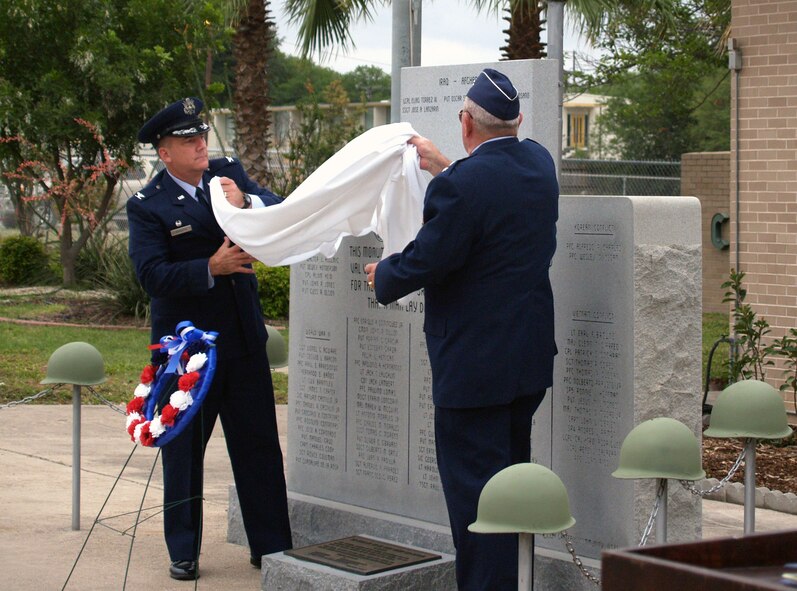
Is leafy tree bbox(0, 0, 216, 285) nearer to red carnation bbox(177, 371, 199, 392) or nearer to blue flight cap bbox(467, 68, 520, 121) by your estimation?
red carnation bbox(177, 371, 199, 392)

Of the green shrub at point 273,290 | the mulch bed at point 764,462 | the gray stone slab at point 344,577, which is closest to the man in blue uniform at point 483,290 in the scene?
the gray stone slab at point 344,577

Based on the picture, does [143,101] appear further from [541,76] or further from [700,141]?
[700,141]

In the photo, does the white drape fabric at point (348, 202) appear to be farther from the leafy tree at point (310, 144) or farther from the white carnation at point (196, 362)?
the leafy tree at point (310, 144)

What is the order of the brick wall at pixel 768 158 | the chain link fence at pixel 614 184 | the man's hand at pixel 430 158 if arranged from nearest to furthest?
the man's hand at pixel 430 158 < the brick wall at pixel 768 158 < the chain link fence at pixel 614 184

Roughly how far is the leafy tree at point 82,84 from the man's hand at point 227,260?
496 inches

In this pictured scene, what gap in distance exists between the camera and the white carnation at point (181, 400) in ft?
16.4

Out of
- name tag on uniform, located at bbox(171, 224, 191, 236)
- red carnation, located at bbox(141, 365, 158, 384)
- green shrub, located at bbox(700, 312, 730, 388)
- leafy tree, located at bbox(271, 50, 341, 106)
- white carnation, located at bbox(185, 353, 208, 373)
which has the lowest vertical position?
green shrub, located at bbox(700, 312, 730, 388)

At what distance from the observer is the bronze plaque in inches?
205

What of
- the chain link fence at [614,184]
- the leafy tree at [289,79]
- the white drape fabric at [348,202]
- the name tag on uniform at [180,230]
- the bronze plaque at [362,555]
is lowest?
the bronze plaque at [362,555]

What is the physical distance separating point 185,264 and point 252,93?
1405cm

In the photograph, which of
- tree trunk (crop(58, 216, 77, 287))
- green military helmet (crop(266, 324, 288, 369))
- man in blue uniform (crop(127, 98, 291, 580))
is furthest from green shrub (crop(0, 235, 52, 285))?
man in blue uniform (crop(127, 98, 291, 580))

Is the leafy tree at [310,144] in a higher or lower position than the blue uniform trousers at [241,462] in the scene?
higher

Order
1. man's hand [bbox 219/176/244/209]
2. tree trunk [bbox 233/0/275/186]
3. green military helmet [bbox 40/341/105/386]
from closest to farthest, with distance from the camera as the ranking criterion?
A: man's hand [bbox 219/176/244/209] < green military helmet [bbox 40/341/105/386] < tree trunk [bbox 233/0/275/186]

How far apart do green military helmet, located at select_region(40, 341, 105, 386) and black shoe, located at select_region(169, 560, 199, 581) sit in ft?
3.99
